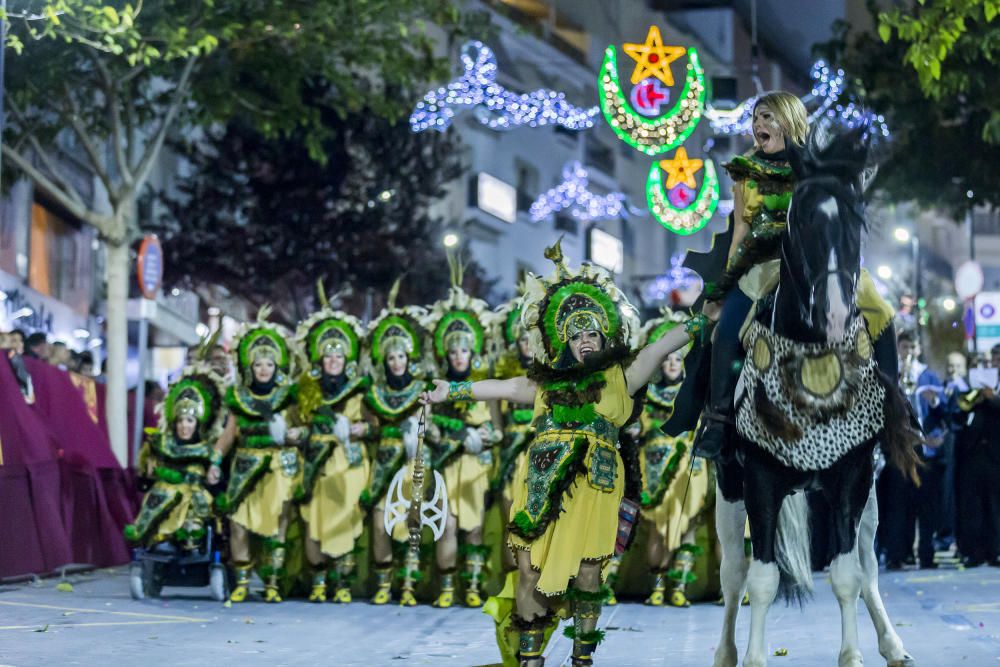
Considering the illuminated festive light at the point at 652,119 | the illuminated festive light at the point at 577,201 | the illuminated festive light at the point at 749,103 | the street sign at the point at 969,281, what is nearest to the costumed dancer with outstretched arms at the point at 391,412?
the illuminated festive light at the point at 652,119

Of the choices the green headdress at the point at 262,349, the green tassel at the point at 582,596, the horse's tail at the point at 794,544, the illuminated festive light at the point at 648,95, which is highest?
the illuminated festive light at the point at 648,95

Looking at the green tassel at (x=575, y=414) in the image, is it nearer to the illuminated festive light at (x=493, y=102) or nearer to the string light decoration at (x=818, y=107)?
the string light decoration at (x=818, y=107)

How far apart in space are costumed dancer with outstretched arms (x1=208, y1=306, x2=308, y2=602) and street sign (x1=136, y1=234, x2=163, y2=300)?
23.1ft

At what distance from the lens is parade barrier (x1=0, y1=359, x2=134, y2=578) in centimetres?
1548

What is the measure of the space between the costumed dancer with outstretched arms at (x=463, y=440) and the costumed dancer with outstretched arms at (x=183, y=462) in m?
2.05

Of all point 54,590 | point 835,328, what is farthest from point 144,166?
point 835,328

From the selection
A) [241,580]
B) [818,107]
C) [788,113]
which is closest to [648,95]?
[818,107]

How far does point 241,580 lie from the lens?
48.2 ft

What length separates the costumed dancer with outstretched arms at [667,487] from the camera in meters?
14.6

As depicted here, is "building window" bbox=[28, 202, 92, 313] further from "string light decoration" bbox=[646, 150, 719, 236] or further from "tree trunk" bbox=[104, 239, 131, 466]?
"string light decoration" bbox=[646, 150, 719, 236]

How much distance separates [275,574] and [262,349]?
1887mm

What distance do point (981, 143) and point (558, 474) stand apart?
19149 millimetres

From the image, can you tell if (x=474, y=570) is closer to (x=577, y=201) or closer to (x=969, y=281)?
(x=969, y=281)

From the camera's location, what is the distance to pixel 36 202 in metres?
30.8
